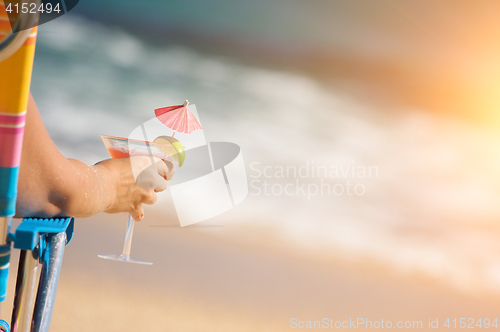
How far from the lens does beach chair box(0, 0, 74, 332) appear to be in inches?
13.3

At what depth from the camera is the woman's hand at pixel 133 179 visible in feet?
2.07

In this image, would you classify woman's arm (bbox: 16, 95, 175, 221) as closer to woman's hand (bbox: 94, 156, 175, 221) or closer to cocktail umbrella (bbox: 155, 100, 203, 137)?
woman's hand (bbox: 94, 156, 175, 221)

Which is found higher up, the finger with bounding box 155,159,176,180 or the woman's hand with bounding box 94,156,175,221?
the finger with bounding box 155,159,176,180

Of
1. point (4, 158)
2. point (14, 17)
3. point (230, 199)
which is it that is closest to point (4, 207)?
point (4, 158)

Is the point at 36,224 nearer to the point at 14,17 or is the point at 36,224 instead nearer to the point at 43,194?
the point at 43,194

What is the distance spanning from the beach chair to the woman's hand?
96mm

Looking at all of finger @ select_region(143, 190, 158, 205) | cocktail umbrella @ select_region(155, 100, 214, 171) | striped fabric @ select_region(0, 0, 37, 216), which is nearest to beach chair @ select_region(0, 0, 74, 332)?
striped fabric @ select_region(0, 0, 37, 216)

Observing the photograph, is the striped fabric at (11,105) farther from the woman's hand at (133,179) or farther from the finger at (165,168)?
the finger at (165,168)

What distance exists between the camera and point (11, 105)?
14.1 inches

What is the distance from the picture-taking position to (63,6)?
0.38 metres

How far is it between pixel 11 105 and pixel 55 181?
0.44 ft

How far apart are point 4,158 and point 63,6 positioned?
0.14 m

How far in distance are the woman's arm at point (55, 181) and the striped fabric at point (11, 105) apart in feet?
0.23

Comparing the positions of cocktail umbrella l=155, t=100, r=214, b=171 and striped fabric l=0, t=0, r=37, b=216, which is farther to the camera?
cocktail umbrella l=155, t=100, r=214, b=171
